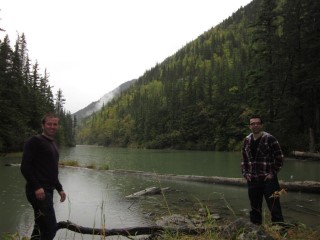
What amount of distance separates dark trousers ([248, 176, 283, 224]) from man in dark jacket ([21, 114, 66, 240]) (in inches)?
130

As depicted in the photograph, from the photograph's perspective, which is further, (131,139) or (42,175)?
(131,139)

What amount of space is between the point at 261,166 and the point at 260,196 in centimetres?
54

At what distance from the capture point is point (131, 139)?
110m

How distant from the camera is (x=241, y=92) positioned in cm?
6950

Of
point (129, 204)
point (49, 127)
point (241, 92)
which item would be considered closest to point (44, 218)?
point (49, 127)

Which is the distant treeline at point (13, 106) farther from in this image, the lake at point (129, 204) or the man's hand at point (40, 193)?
the man's hand at point (40, 193)

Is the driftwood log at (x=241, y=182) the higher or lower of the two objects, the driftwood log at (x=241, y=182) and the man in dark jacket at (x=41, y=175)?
the lower

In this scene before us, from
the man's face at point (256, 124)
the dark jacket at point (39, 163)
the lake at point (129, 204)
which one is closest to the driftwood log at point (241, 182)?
the lake at point (129, 204)

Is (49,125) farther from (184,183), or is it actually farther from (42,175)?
(184,183)

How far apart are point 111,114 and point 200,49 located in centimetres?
5257

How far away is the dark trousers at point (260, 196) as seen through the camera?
5854 mm

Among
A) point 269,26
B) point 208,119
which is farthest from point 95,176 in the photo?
point 208,119

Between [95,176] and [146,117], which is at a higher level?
[146,117]

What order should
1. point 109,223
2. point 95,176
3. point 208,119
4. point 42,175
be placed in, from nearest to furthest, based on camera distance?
point 42,175, point 109,223, point 95,176, point 208,119
